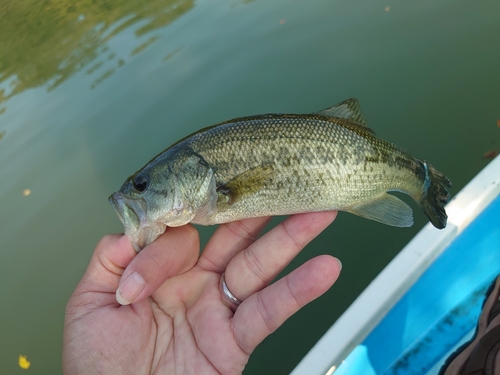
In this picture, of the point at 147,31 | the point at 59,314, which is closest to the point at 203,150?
the point at 59,314

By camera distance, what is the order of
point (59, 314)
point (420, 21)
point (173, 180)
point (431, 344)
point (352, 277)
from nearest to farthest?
point (173, 180) → point (431, 344) → point (352, 277) → point (59, 314) → point (420, 21)

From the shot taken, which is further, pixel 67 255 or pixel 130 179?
pixel 67 255

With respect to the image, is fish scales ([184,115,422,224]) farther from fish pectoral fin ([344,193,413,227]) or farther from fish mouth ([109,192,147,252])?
fish mouth ([109,192,147,252])

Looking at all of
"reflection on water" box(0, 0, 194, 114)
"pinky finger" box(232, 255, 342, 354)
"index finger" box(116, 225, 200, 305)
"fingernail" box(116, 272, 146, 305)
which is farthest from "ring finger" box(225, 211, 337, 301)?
"reflection on water" box(0, 0, 194, 114)

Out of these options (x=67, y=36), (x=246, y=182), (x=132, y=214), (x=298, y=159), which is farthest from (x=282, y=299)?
(x=67, y=36)

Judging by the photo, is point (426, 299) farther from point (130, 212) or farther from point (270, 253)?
point (130, 212)

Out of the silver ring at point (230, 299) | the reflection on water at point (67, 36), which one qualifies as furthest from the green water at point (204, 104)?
the silver ring at point (230, 299)

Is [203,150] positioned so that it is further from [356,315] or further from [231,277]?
[356,315]
